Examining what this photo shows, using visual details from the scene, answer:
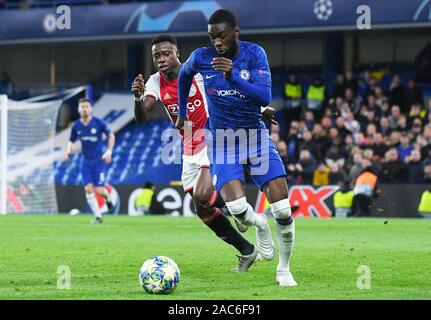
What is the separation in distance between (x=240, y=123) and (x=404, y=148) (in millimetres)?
13829

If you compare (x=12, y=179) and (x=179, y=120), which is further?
(x=12, y=179)

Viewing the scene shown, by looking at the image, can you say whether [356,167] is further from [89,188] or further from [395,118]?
[89,188]

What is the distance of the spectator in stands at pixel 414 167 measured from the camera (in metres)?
22.1

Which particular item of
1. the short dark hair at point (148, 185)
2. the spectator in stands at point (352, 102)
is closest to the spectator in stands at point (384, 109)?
the spectator in stands at point (352, 102)

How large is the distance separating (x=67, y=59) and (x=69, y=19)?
6.62 metres

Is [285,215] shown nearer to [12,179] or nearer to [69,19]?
[12,179]

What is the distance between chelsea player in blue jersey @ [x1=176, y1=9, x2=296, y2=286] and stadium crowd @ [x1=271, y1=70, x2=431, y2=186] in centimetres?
1261

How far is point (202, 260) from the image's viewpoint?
1159 cm

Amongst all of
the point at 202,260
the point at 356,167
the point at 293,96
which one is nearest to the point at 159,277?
the point at 202,260

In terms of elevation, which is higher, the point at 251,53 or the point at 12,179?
the point at 251,53

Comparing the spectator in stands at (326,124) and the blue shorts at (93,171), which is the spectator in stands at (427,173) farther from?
the blue shorts at (93,171)
